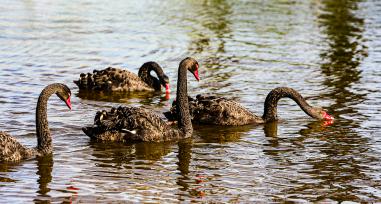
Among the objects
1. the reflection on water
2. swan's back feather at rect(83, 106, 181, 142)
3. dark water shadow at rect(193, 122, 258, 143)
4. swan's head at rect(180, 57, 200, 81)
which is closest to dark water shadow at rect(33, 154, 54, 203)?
the reflection on water

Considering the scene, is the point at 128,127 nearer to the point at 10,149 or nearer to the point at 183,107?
the point at 183,107

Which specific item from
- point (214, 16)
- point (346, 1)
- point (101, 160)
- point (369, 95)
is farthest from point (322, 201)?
point (346, 1)

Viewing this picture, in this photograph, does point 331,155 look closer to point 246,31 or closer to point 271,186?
point 271,186

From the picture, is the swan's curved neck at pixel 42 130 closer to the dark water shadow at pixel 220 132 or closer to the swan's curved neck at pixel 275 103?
the dark water shadow at pixel 220 132

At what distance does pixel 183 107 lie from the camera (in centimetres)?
1066

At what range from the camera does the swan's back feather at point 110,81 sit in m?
13.3

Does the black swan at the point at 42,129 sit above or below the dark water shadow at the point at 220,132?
above

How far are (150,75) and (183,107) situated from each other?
3428mm

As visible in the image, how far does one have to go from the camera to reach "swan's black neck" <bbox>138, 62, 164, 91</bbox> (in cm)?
1385

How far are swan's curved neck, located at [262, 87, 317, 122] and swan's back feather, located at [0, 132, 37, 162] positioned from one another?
365cm

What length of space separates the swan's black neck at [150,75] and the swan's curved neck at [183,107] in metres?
2.80

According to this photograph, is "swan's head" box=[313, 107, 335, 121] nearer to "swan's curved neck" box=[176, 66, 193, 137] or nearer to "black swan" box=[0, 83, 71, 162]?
"swan's curved neck" box=[176, 66, 193, 137]

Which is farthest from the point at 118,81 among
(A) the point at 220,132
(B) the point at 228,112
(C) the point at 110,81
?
(A) the point at 220,132

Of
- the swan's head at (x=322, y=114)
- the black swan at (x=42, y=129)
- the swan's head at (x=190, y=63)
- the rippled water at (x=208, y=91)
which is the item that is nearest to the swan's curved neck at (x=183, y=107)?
the swan's head at (x=190, y=63)
